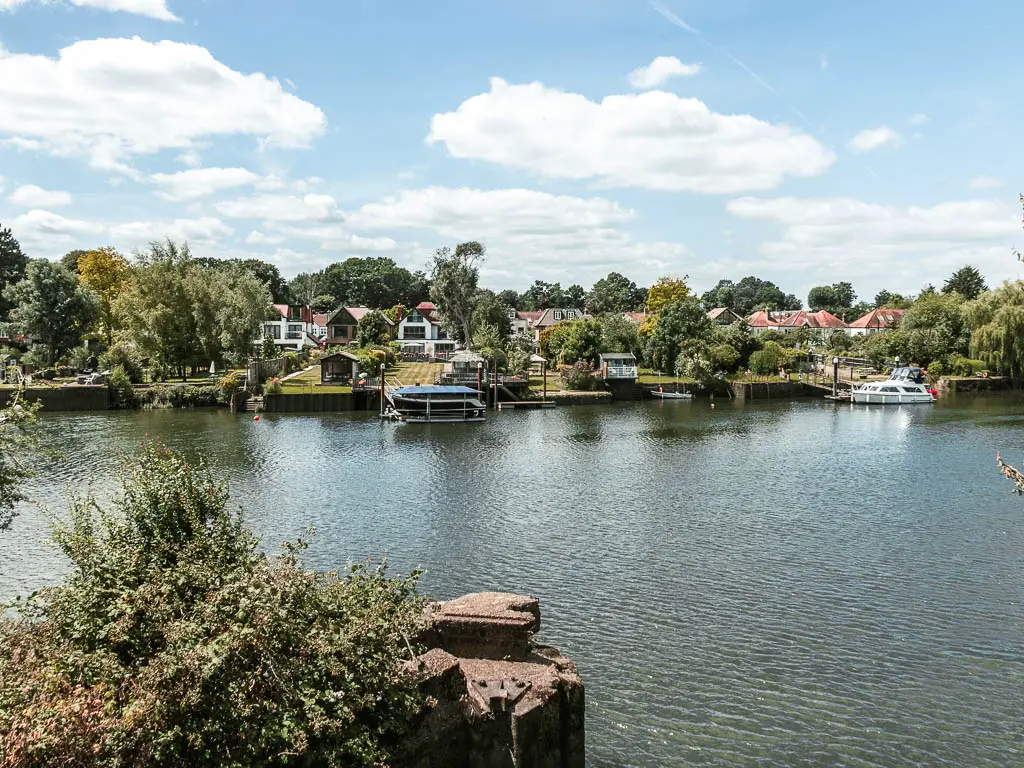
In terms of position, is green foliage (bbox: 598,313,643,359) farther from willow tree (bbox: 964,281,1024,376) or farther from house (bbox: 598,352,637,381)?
willow tree (bbox: 964,281,1024,376)

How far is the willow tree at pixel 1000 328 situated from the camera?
84.8 meters

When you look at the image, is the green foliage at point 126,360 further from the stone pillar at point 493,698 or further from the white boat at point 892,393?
the white boat at point 892,393

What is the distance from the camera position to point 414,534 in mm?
30266

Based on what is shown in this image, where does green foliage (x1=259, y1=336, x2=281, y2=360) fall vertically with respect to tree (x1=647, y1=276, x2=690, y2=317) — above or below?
below

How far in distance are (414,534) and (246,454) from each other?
21119 mm

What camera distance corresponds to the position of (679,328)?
92812 mm

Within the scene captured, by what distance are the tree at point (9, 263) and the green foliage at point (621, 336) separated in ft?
252

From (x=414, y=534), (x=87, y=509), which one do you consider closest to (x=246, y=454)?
(x=414, y=534)

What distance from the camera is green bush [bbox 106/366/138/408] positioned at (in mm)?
69625

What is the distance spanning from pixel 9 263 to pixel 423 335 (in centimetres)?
5943

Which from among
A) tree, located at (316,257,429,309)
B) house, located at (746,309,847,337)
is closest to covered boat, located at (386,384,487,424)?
house, located at (746,309,847,337)

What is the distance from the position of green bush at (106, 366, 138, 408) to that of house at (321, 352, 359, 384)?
55.9 ft

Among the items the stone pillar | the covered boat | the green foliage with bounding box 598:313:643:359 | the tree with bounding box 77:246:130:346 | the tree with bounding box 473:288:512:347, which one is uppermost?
the tree with bounding box 77:246:130:346

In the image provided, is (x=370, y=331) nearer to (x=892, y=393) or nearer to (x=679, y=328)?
(x=679, y=328)
